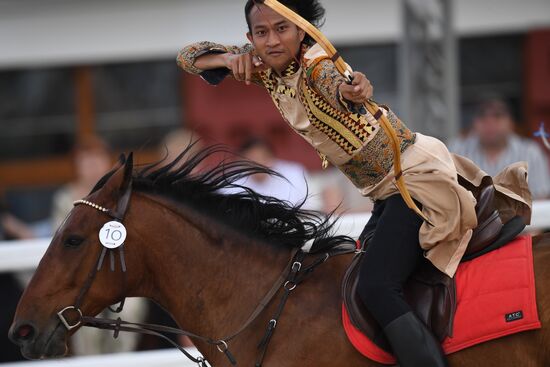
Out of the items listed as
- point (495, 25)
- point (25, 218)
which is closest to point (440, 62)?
point (495, 25)

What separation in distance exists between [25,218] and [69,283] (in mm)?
7273

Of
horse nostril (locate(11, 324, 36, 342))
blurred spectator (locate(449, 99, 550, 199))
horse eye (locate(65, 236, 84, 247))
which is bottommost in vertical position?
blurred spectator (locate(449, 99, 550, 199))

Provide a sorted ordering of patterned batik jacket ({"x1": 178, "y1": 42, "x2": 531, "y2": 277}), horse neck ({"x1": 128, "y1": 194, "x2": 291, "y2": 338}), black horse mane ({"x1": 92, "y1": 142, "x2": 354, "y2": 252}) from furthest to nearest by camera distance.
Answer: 1. black horse mane ({"x1": 92, "y1": 142, "x2": 354, "y2": 252})
2. horse neck ({"x1": 128, "y1": 194, "x2": 291, "y2": 338})
3. patterned batik jacket ({"x1": 178, "y1": 42, "x2": 531, "y2": 277})

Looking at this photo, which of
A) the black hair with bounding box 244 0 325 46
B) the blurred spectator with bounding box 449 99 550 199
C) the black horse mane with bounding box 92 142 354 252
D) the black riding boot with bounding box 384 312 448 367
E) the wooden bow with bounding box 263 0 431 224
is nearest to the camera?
the wooden bow with bounding box 263 0 431 224

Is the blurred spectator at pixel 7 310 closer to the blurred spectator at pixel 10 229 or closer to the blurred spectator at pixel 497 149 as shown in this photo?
the blurred spectator at pixel 10 229

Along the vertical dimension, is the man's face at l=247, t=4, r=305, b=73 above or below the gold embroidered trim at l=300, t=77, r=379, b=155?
above

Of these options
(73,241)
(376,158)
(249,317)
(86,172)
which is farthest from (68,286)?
(86,172)

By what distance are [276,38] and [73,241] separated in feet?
3.68

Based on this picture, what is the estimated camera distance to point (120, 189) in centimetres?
391

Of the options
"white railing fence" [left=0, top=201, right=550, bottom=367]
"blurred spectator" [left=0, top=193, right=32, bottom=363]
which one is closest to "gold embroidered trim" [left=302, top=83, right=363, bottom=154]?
"white railing fence" [left=0, top=201, right=550, bottom=367]

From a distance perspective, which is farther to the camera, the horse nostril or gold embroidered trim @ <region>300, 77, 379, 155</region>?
the horse nostril

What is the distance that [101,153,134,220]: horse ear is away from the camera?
3.88 metres

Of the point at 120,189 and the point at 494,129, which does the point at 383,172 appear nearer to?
the point at 120,189

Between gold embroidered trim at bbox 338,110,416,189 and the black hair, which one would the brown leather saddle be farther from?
the black hair
